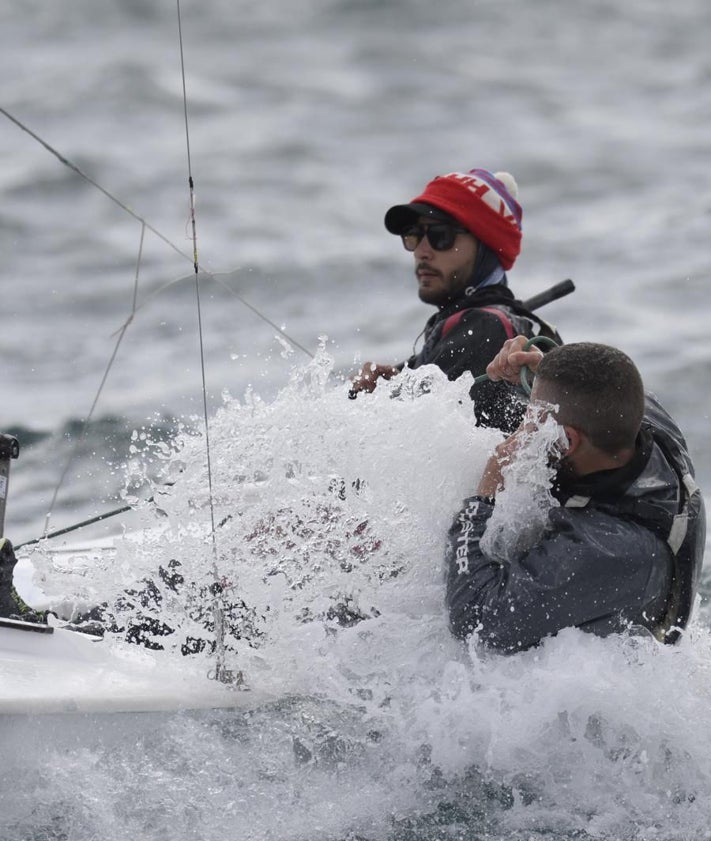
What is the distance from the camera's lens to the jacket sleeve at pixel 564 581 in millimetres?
2650

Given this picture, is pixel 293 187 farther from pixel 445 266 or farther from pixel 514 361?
pixel 514 361

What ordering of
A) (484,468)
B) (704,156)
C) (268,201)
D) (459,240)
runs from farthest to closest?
(704,156)
(268,201)
(459,240)
(484,468)

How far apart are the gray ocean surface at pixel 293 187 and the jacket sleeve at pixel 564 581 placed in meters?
1.76

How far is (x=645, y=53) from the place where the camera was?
12.1 m

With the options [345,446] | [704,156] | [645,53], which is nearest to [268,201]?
[704,156]

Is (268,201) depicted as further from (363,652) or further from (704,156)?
(363,652)

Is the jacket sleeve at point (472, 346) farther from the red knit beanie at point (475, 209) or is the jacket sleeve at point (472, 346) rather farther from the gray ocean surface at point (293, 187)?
the gray ocean surface at point (293, 187)

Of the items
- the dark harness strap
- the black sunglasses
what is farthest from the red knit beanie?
the dark harness strap

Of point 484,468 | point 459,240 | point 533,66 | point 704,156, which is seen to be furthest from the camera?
point 533,66

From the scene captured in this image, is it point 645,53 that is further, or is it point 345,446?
point 645,53

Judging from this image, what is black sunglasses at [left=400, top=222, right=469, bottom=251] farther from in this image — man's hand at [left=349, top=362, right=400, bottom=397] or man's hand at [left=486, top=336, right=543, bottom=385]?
man's hand at [left=486, top=336, right=543, bottom=385]

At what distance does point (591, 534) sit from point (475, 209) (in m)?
1.62

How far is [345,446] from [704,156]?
832 cm

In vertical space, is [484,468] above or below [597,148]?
below
